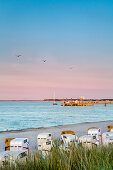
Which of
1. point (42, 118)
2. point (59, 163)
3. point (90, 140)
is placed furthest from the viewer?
point (42, 118)

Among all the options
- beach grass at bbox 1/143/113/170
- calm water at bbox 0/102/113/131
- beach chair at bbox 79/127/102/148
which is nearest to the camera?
beach grass at bbox 1/143/113/170

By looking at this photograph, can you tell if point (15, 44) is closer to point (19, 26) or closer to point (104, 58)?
point (19, 26)

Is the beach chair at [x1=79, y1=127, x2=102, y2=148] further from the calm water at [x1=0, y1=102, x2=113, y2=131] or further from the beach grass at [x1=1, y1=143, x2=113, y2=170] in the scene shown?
the calm water at [x1=0, y1=102, x2=113, y2=131]

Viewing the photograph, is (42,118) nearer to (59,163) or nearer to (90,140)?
(90,140)

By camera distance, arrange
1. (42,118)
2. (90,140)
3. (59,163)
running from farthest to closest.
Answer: (42,118), (90,140), (59,163)

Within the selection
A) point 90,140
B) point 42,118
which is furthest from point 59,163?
point 42,118

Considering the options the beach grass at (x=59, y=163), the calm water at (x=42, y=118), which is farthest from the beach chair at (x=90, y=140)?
the calm water at (x=42, y=118)

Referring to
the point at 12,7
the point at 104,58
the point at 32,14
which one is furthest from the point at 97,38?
the point at 12,7

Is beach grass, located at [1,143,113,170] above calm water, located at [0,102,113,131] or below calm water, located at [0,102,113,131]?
below

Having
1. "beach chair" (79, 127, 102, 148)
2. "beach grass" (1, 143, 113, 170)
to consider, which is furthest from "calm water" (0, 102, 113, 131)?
"beach grass" (1, 143, 113, 170)

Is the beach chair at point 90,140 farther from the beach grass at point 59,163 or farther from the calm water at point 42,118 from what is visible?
the calm water at point 42,118

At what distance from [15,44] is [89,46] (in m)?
8.38

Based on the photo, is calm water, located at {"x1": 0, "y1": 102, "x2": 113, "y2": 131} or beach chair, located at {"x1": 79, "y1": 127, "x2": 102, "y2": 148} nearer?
beach chair, located at {"x1": 79, "y1": 127, "x2": 102, "y2": 148}

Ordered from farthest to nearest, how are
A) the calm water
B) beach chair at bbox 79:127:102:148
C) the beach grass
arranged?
the calm water
beach chair at bbox 79:127:102:148
the beach grass
